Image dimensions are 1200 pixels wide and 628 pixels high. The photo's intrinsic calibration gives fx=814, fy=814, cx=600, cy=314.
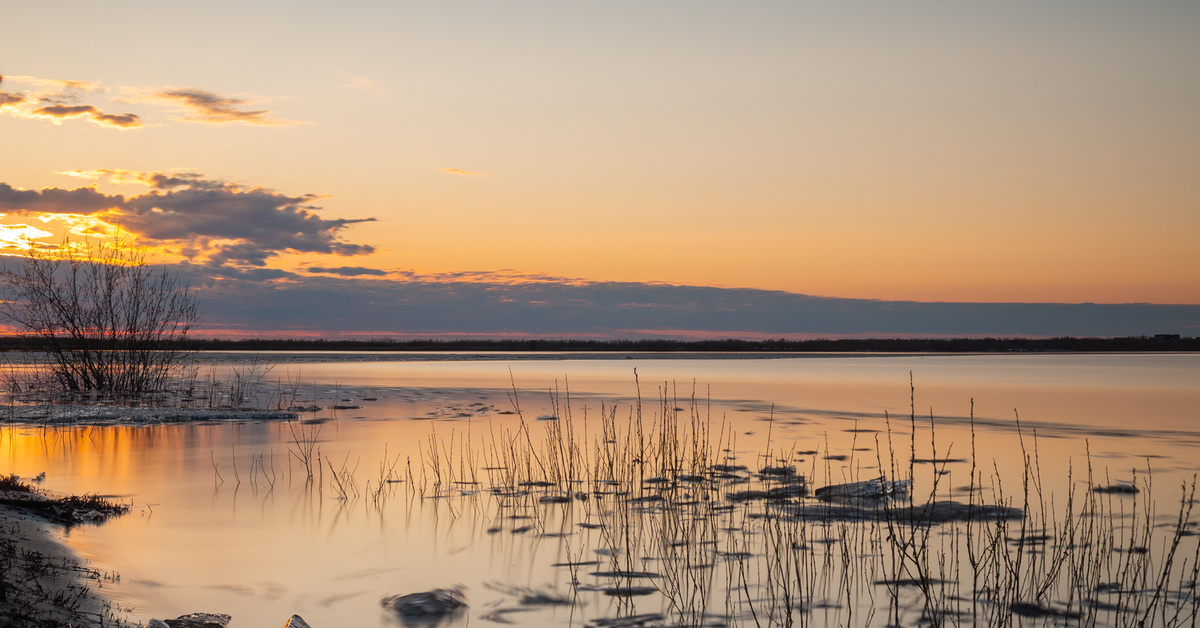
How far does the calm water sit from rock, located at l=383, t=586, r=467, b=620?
15cm

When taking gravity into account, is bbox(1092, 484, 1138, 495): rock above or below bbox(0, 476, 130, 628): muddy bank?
below

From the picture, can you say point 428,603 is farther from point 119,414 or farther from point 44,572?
point 119,414

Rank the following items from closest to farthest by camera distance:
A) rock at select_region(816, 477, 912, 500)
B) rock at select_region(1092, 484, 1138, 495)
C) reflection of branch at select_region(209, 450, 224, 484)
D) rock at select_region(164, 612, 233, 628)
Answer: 1. rock at select_region(164, 612, 233, 628)
2. rock at select_region(816, 477, 912, 500)
3. rock at select_region(1092, 484, 1138, 495)
4. reflection of branch at select_region(209, 450, 224, 484)

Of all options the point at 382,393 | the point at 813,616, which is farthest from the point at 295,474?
the point at 382,393

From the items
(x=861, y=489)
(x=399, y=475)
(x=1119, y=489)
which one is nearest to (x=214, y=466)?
(x=399, y=475)

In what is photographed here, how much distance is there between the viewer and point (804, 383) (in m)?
36.4

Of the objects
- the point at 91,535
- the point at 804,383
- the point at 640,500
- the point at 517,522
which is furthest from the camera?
the point at 804,383

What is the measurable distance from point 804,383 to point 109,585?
106 ft

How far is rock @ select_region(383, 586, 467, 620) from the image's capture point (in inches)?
269

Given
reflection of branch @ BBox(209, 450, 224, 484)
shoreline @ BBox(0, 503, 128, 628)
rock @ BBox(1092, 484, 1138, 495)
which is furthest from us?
reflection of branch @ BBox(209, 450, 224, 484)

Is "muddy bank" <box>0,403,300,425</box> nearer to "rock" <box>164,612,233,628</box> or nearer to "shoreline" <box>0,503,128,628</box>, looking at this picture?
"shoreline" <box>0,503,128,628</box>

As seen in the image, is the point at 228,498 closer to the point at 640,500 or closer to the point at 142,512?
the point at 142,512

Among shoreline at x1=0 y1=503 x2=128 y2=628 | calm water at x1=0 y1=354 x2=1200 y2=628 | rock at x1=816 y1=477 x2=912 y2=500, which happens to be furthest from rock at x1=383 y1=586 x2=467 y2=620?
rock at x1=816 y1=477 x2=912 y2=500

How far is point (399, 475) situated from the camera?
42.4 feet
